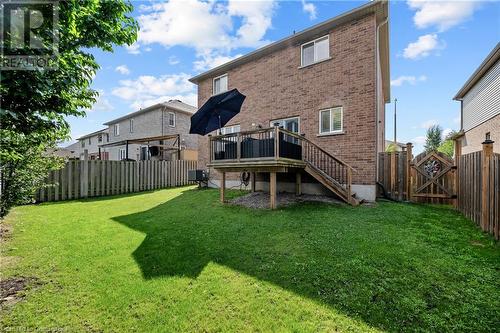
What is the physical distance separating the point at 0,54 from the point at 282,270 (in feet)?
14.8

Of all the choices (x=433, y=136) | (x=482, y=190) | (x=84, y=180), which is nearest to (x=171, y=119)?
(x=84, y=180)

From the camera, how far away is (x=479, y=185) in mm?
6121

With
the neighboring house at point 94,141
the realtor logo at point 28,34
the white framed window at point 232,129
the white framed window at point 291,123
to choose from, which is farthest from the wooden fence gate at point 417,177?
the neighboring house at point 94,141

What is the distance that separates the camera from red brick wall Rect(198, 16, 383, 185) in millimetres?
9430

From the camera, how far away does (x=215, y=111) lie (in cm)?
942

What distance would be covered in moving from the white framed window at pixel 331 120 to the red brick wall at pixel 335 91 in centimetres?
19

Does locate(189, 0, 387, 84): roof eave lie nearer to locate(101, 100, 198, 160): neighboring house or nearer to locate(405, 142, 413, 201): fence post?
locate(405, 142, 413, 201): fence post

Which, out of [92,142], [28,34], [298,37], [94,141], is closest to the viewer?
[28,34]

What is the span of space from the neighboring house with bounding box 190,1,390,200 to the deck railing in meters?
0.33

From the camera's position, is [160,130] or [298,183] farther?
[160,130]

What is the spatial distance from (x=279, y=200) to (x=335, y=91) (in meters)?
5.31

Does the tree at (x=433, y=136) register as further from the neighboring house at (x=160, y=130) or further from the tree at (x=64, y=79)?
the tree at (x=64, y=79)

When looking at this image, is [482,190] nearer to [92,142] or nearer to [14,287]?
[14,287]

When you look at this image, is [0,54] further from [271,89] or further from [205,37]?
[271,89]
